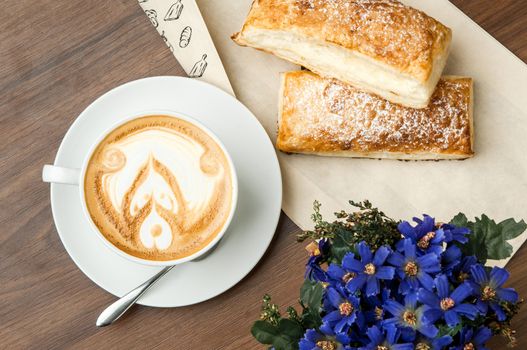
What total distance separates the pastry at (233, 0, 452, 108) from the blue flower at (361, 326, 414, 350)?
2.31ft

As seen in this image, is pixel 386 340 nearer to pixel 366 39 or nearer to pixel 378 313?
pixel 378 313

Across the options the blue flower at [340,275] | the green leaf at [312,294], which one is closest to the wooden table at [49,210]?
the green leaf at [312,294]

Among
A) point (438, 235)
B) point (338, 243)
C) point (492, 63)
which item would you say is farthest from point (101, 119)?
point (492, 63)

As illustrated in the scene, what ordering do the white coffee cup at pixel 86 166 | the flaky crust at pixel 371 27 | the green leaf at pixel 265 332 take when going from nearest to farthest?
the green leaf at pixel 265 332, the white coffee cup at pixel 86 166, the flaky crust at pixel 371 27

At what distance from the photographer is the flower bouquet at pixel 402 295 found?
106cm

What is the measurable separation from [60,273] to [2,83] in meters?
0.50

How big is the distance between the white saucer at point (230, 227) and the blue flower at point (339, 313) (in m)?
0.52

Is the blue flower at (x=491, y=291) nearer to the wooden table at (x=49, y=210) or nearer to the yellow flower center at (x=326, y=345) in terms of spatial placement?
the yellow flower center at (x=326, y=345)

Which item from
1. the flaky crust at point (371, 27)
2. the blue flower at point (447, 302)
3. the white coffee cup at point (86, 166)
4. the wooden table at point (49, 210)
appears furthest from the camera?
the wooden table at point (49, 210)

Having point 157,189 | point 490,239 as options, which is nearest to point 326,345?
point 490,239

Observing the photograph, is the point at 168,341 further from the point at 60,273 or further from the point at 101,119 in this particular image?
the point at 101,119

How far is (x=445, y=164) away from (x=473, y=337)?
0.71 meters

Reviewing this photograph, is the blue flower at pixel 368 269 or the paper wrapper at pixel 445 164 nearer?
the blue flower at pixel 368 269

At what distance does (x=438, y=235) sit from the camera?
110cm
